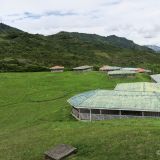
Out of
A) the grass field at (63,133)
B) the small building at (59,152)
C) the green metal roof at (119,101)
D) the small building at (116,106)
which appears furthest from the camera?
the green metal roof at (119,101)

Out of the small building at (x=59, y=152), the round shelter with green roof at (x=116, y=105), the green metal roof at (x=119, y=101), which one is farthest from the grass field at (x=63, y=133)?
the green metal roof at (x=119, y=101)

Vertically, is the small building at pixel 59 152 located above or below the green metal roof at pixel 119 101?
below

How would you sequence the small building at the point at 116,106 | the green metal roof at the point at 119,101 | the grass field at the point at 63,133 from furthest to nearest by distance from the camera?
the green metal roof at the point at 119,101 → the small building at the point at 116,106 → the grass field at the point at 63,133

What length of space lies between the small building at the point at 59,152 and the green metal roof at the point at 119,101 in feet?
65.5

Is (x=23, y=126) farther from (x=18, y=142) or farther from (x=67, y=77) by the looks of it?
(x=67, y=77)

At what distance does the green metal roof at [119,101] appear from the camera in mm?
52188

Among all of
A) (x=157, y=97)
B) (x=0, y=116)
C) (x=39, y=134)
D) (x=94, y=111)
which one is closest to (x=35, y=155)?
(x=39, y=134)

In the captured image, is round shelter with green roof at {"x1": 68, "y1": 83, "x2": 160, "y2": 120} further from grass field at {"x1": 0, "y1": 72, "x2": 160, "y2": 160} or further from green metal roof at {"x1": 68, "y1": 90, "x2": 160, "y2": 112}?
grass field at {"x1": 0, "y1": 72, "x2": 160, "y2": 160}

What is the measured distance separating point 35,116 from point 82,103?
42.8 feet

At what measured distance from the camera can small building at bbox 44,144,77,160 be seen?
104 feet

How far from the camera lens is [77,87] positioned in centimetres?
9444

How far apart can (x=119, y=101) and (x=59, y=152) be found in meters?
23.5

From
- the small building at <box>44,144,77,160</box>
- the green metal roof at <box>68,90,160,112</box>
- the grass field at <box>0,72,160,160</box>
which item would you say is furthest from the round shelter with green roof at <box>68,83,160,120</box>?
the small building at <box>44,144,77,160</box>

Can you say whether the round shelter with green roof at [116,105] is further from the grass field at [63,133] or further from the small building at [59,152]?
the small building at [59,152]
